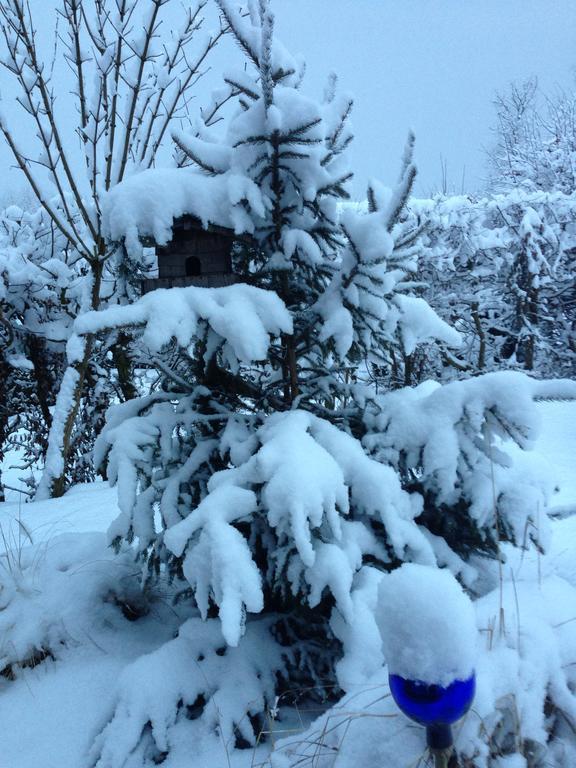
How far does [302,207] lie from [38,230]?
5066mm

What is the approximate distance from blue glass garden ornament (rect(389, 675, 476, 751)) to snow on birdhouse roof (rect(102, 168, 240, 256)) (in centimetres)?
160

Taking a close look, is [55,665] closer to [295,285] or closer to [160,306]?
[160,306]

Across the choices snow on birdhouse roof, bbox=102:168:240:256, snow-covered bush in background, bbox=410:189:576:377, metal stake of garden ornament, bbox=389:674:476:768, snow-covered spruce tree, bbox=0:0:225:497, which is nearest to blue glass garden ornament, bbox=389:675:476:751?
metal stake of garden ornament, bbox=389:674:476:768

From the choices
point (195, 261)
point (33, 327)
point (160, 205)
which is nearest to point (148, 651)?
point (195, 261)

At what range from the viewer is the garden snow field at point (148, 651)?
4.50 ft

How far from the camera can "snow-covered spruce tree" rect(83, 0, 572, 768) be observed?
1764mm

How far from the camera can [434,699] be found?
83 centimetres

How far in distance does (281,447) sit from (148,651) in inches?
47.0

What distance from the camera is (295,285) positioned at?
236 centimetres

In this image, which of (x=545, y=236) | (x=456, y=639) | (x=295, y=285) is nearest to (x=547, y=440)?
(x=545, y=236)

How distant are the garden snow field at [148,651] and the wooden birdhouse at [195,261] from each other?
143 cm

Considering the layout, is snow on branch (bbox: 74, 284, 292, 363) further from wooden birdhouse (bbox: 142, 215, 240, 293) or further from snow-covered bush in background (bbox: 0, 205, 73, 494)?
snow-covered bush in background (bbox: 0, 205, 73, 494)

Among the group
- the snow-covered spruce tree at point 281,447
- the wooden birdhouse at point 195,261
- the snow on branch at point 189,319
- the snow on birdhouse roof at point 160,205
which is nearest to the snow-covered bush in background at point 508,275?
the snow-covered spruce tree at point 281,447

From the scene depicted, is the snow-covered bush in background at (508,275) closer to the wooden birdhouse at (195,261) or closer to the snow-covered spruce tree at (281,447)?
the snow-covered spruce tree at (281,447)
